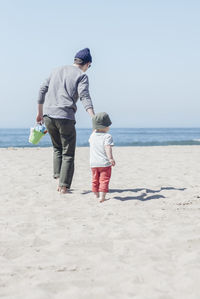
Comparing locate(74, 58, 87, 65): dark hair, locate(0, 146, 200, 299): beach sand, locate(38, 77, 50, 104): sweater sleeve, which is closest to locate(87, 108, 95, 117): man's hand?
locate(74, 58, 87, 65): dark hair

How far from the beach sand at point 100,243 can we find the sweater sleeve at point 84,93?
1.32 m

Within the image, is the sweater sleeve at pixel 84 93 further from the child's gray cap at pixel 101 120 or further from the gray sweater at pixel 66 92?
the child's gray cap at pixel 101 120

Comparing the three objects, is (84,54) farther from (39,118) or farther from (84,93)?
(39,118)

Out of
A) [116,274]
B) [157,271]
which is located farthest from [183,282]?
[116,274]

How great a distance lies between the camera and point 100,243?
10.2 feet

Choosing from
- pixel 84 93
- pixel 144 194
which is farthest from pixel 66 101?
pixel 144 194

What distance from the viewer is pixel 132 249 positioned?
295cm

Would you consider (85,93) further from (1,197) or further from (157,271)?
(157,271)

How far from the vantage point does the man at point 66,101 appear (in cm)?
505

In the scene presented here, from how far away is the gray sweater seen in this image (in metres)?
5.01

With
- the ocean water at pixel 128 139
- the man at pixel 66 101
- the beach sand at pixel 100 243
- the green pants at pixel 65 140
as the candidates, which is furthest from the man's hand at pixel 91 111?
the ocean water at pixel 128 139

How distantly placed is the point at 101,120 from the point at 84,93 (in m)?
0.46

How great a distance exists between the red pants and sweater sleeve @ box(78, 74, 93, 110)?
2.93 feet

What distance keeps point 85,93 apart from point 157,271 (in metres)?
3.03
